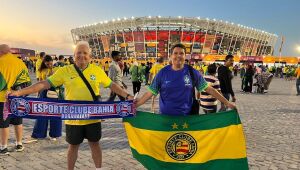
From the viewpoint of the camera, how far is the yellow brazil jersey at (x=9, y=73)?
564 cm

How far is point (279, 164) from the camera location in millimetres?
5488

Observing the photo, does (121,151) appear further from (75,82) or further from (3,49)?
(3,49)

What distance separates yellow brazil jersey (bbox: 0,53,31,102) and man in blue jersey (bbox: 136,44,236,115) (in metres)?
2.62

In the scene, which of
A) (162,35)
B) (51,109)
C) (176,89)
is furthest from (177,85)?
(162,35)

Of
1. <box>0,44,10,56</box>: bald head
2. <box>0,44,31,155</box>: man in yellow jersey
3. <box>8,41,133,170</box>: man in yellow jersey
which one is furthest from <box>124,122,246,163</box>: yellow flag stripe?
Answer: <box>0,44,10,56</box>: bald head

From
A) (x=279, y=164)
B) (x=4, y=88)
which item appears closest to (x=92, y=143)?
(x=4, y=88)

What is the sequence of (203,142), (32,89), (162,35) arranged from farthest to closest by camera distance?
1. (162,35)
2. (203,142)
3. (32,89)

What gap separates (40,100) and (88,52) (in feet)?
2.76

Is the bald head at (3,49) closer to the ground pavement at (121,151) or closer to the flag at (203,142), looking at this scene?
the ground pavement at (121,151)

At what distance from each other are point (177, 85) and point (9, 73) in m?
3.07

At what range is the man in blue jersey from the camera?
13.9 feet

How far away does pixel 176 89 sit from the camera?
423 centimetres

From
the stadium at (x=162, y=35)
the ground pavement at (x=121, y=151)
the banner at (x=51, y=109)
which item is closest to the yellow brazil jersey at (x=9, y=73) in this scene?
the ground pavement at (x=121, y=151)

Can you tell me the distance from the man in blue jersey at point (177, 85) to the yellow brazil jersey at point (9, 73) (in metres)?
2.62
